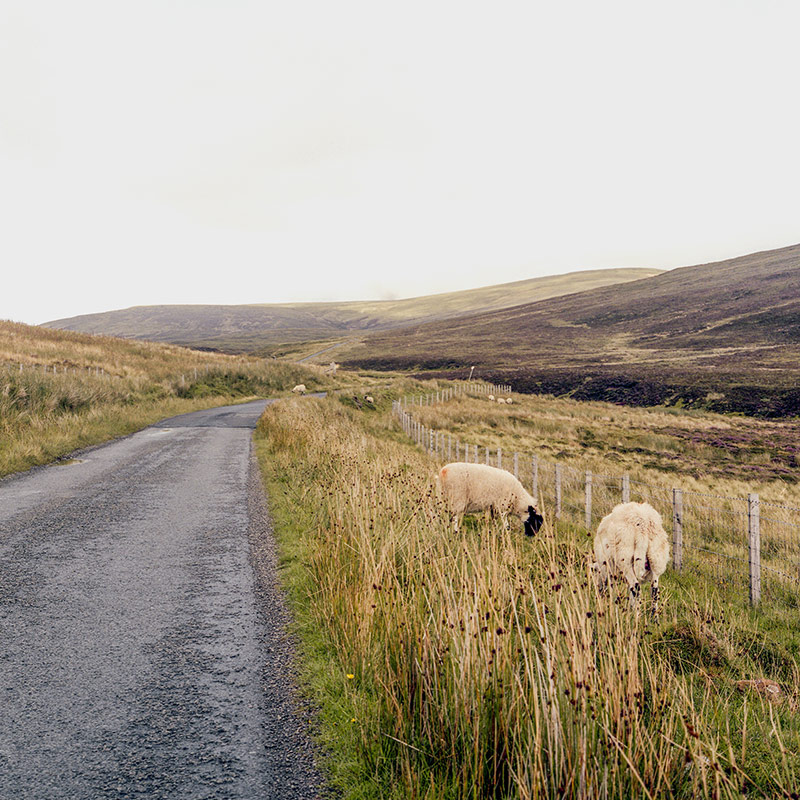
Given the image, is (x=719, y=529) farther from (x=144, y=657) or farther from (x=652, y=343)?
(x=652, y=343)

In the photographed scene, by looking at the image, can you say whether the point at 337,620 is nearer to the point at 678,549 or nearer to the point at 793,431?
the point at 678,549

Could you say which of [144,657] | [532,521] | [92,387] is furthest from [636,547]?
[92,387]

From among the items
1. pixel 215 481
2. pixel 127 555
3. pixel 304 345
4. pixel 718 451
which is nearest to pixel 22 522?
pixel 127 555

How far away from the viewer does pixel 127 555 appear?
721 cm

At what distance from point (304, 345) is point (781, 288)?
95.6 m

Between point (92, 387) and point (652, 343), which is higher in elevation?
point (92, 387)

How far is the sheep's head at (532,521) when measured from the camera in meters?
9.24

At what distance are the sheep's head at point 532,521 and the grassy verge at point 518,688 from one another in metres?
2.73

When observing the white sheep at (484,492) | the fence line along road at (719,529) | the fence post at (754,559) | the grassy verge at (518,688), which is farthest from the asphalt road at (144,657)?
the fence post at (754,559)

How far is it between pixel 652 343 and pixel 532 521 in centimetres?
7953

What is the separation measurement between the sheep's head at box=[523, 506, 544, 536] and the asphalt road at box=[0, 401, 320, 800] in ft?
14.1

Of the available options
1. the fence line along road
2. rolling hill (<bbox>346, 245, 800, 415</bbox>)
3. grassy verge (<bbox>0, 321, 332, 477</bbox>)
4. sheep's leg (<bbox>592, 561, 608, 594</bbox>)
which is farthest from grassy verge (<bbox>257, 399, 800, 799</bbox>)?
rolling hill (<bbox>346, 245, 800, 415</bbox>)

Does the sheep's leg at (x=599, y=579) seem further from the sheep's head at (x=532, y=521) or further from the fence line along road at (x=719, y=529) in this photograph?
the fence line along road at (x=719, y=529)

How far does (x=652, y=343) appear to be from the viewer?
8019cm
